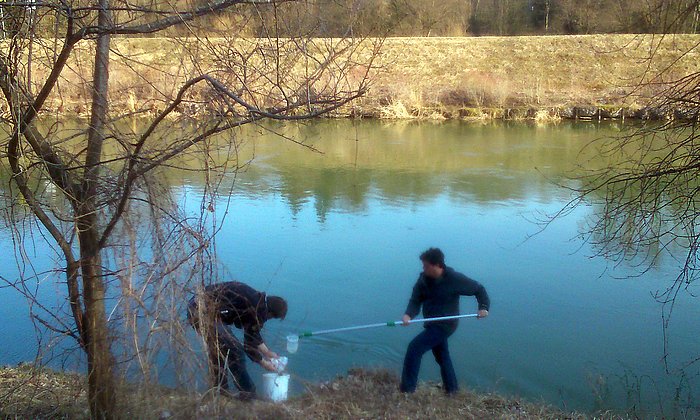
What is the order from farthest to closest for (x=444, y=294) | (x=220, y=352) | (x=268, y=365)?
(x=444, y=294), (x=268, y=365), (x=220, y=352)

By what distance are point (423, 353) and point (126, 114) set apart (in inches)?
102

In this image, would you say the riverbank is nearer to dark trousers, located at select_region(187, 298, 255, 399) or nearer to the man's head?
dark trousers, located at select_region(187, 298, 255, 399)

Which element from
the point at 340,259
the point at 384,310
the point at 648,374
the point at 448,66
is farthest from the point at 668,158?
A: the point at 448,66

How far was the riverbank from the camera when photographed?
329cm

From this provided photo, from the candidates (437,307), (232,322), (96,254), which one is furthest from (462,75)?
(96,254)

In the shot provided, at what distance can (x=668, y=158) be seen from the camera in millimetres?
4715

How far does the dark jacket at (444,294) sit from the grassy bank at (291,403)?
546mm

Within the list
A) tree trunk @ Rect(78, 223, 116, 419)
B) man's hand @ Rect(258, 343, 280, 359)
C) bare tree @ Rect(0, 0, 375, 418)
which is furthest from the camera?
man's hand @ Rect(258, 343, 280, 359)

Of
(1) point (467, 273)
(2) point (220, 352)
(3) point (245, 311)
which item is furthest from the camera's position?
(1) point (467, 273)

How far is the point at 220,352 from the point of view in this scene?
344 cm

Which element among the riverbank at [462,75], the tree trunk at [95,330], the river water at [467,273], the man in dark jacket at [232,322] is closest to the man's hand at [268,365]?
the man in dark jacket at [232,322]

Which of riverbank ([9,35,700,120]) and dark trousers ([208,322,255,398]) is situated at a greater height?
riverbank ([9,35,700,120])

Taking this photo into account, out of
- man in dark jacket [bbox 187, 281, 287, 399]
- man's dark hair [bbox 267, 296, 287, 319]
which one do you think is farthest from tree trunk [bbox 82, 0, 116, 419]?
man's dark hair [bbox 267, 296, 287, 319]

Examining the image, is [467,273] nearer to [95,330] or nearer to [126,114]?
[95,330]
